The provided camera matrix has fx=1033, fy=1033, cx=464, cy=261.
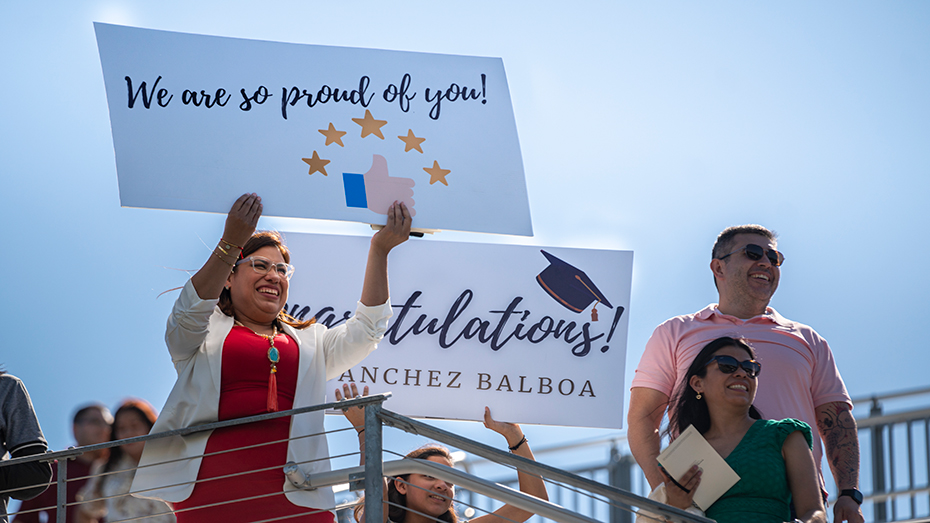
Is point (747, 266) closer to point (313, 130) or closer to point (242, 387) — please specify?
point (313, 130)

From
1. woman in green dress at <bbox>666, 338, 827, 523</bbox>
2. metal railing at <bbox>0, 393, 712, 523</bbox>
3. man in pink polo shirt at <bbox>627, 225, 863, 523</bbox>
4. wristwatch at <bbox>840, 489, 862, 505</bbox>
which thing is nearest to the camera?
metal railing at <bbox>0, 393, 712, 523</bbox>

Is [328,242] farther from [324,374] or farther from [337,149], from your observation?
[324,374]

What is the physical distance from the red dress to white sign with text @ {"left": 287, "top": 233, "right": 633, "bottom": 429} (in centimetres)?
120

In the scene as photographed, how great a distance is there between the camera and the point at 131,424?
423 centimetres

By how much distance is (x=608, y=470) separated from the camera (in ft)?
20.3

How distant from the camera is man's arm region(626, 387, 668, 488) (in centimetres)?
383

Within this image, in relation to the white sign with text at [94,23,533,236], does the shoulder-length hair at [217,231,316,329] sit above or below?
below

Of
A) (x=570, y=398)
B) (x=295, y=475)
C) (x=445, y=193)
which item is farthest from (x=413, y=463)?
(x=570, y=398)

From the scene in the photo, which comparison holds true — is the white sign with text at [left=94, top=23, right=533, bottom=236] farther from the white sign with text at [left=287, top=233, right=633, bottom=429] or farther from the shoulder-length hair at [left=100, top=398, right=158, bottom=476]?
the shoulder-length hair at [left=100, top=398, right=158, bottom=476]

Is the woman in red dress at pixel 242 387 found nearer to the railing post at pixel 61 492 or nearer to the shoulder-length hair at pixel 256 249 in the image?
the shoulder-length hair at pixel 256 249

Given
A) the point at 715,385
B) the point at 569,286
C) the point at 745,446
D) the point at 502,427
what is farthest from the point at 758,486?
the point at 569,286

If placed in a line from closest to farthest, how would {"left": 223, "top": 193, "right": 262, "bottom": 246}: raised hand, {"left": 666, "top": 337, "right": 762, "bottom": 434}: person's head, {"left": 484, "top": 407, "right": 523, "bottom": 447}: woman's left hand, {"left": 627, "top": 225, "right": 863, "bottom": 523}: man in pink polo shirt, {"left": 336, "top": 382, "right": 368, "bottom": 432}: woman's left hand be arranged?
1. {"left": 223, "top": 193, "right": 262, "bottom": 246}: raised hand
2. {"left": 666, "top": 337, "right": 762, "bottom": 434}: person's head
3. {"left": 627, "top": 225, "right": 863, "bottom": 523}: man in pink polo shirt
4. {"left": 336, "top": 382, "right": 368, "bottom": 432}: woman's left hand
5. {"left": 484, "top": 407, "right": 523, "bottom": 447}: woman's left hand

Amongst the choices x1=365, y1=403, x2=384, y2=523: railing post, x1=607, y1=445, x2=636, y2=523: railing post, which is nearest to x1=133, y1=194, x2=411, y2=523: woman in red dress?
x1=365, y1=403, x2=384, y2=523: railing post

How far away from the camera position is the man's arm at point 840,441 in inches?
150
